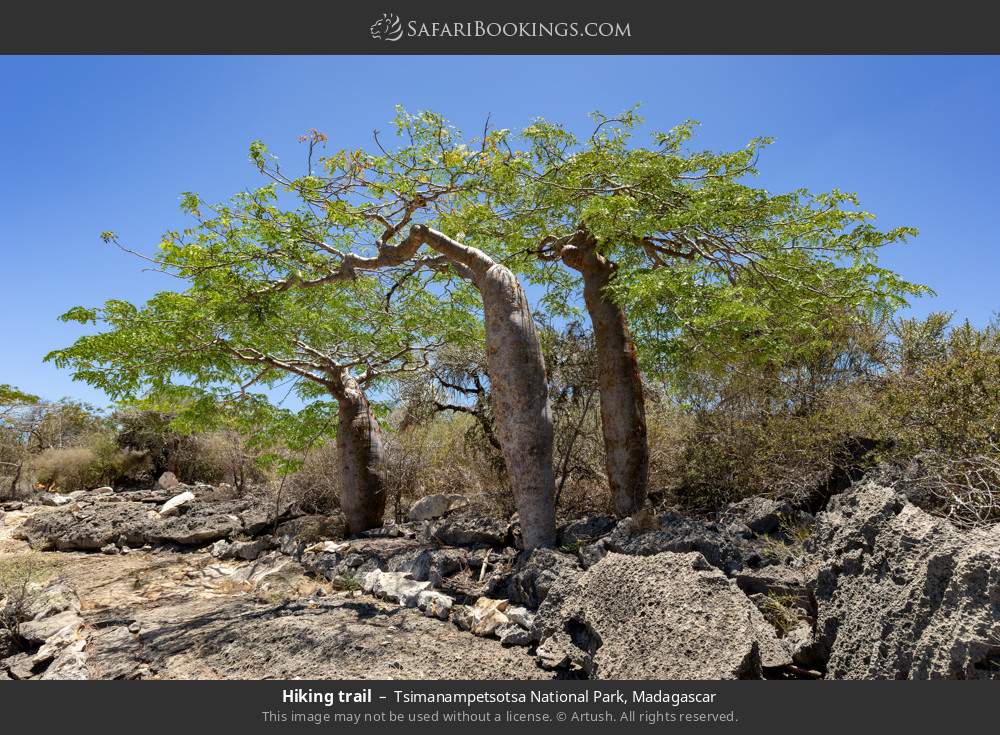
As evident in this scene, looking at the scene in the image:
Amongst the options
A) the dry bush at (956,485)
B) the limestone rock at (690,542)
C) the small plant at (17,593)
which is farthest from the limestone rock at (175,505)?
the dry bush at (956,485)

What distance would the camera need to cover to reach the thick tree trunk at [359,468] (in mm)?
9312

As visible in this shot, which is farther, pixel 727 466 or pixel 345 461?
pixel 345 461

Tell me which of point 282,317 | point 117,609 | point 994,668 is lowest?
point 117,609

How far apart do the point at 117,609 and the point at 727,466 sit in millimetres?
6631

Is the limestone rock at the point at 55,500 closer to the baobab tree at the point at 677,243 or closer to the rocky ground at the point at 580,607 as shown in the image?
the rocky ground at the point at 580,607

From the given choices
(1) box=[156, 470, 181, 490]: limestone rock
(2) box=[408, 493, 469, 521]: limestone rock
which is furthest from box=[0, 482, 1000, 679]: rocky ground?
(1) box=[156, 470, 181, 490]: limestone rock

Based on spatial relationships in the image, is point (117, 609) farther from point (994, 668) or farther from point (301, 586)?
point (994, 668)

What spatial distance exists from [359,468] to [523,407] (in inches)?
147

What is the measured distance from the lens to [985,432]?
4961 millimetres

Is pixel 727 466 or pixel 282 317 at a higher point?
pixel 282 317

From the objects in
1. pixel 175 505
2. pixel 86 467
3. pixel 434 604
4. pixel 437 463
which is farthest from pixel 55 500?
pixel 434 604

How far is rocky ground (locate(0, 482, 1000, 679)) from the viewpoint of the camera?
307 cm

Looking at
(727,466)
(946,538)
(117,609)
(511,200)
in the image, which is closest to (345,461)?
(117,609)

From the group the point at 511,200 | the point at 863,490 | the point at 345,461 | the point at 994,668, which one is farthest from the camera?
the point at 345,461
